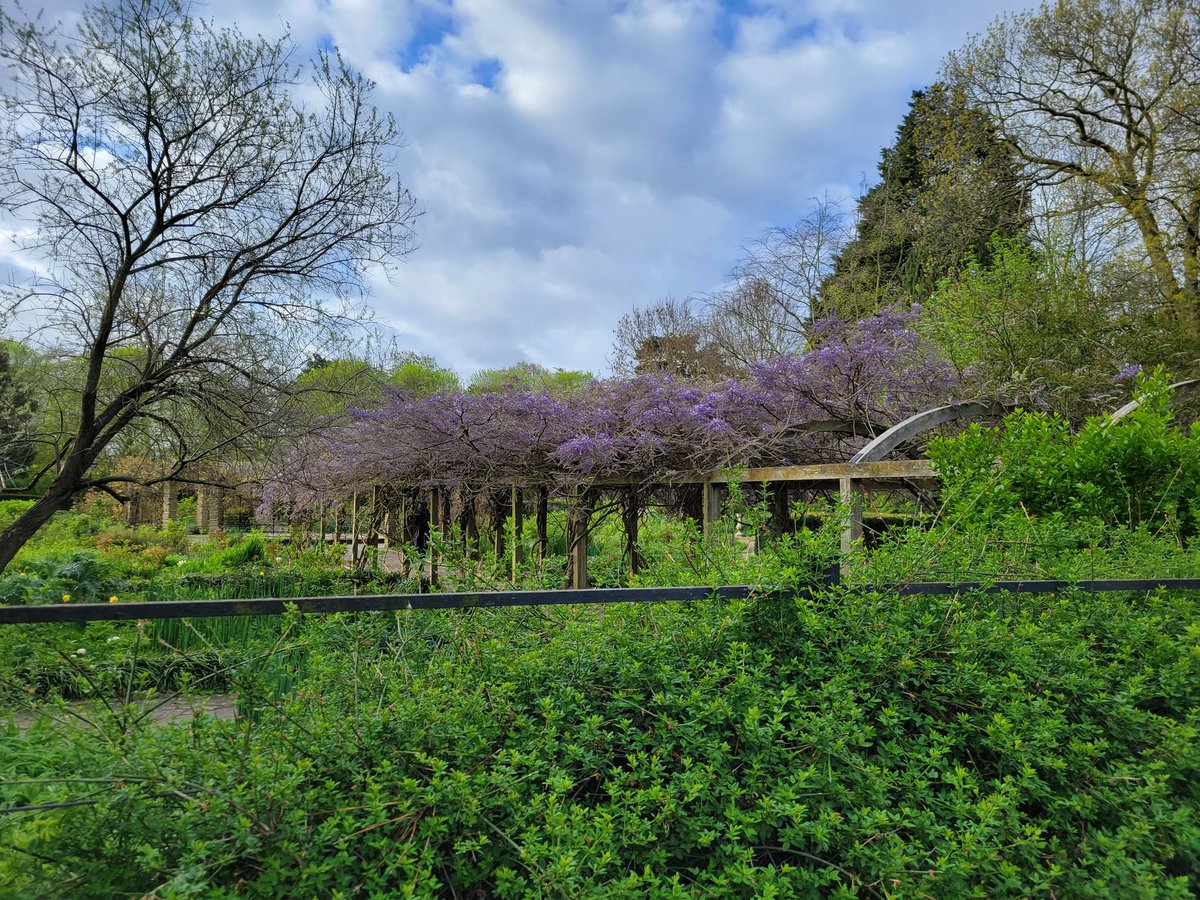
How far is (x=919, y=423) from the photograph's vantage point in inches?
240

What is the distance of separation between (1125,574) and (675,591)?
225 cm

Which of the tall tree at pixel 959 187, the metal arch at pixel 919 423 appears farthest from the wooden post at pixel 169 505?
the metal arch at pixel 919 423

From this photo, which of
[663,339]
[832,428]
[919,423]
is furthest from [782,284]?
[919,423]

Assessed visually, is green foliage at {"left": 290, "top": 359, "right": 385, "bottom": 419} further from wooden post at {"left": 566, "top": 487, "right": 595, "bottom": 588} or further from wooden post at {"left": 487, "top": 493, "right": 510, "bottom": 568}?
wooden post at {"left": 566, "top": 487, "right": 595, "bottom": 588}

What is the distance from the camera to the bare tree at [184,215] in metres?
5.19

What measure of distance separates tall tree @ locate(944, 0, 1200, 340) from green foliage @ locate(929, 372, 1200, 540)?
270 inches

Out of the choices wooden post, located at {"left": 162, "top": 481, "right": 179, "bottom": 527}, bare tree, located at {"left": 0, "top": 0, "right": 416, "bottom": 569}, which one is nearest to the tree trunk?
bare tree, located at {"left": 0, "top": 0, "right": 416, "bottom": 569}

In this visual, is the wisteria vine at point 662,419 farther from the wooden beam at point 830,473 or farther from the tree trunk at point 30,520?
the tree trunk at point 30,520

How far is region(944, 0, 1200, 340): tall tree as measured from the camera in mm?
9930

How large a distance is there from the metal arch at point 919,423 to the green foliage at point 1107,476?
1446 millimetres

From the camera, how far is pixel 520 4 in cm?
440

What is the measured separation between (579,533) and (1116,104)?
34.2 feet

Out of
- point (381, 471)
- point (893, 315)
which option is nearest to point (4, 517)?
point (381, 471)

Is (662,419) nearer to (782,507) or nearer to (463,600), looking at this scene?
(782,507)
